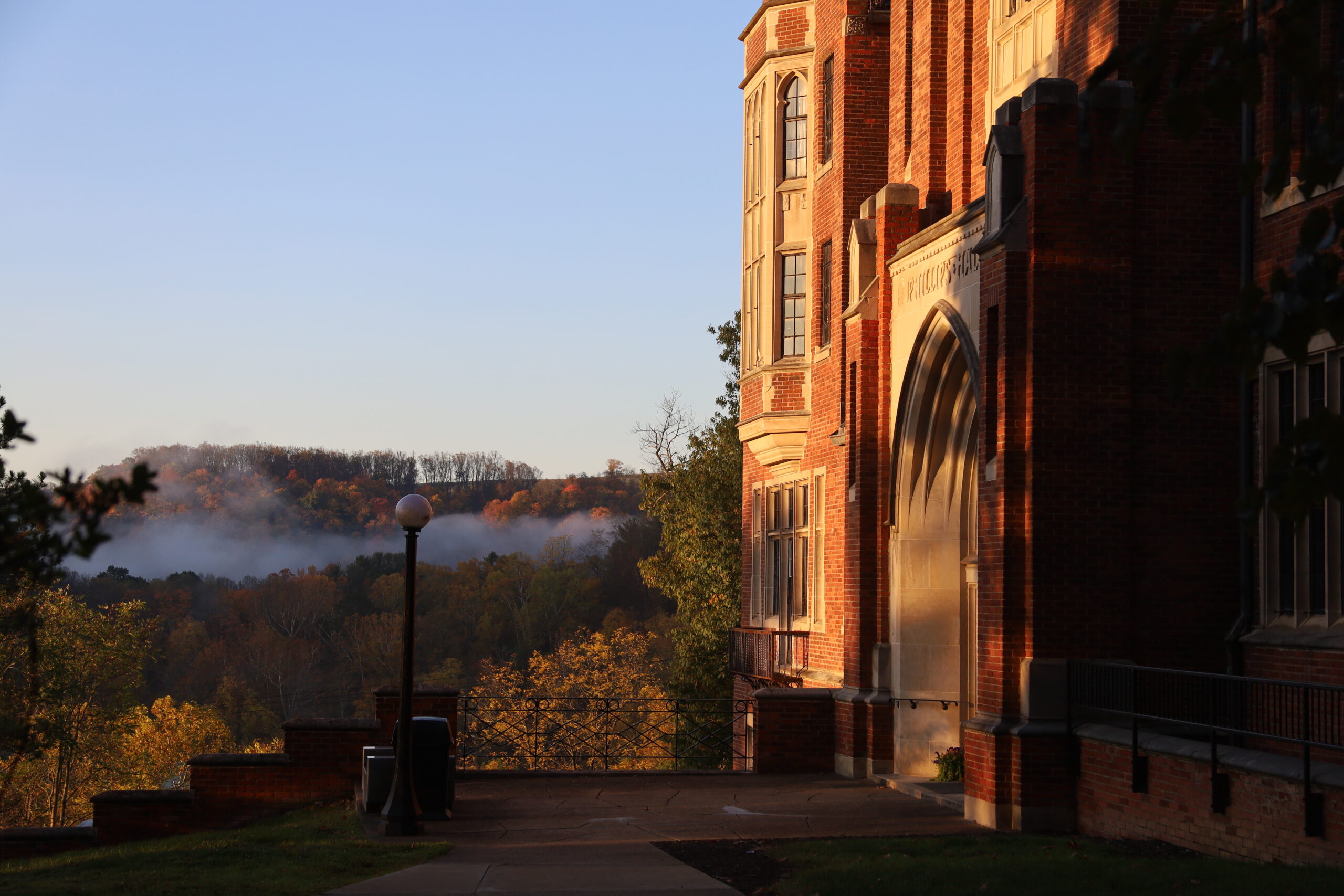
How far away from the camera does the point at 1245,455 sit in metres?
12.5

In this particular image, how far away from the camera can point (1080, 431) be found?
41.4ft

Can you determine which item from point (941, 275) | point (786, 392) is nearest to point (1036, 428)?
point (941, 275)

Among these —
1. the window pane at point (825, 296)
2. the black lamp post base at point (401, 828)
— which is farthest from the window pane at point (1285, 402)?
the window pane at point (825, 296)

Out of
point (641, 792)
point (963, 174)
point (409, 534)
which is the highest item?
point (963, 174)

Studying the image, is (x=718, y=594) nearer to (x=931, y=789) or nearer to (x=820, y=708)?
(x=820, y=708)

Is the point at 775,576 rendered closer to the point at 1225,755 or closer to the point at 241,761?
the point at 241,761

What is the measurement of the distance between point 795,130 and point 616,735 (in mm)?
11077

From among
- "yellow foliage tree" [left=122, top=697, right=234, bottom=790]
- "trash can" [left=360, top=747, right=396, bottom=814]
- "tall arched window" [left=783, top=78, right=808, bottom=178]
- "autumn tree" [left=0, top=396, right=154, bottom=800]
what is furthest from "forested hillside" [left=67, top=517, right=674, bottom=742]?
"autumn tree" [left=0, top=396, right=154, bottom=800]

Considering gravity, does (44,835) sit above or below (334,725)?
below

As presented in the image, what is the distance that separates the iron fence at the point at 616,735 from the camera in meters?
20.2

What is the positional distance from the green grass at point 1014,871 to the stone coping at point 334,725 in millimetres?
5964

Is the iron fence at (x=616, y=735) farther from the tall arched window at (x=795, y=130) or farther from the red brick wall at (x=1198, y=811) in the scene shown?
the tall arched window at (x=795, y=130)

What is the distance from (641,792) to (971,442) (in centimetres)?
575

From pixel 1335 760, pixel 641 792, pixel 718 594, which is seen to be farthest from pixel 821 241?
pixel 718 594
